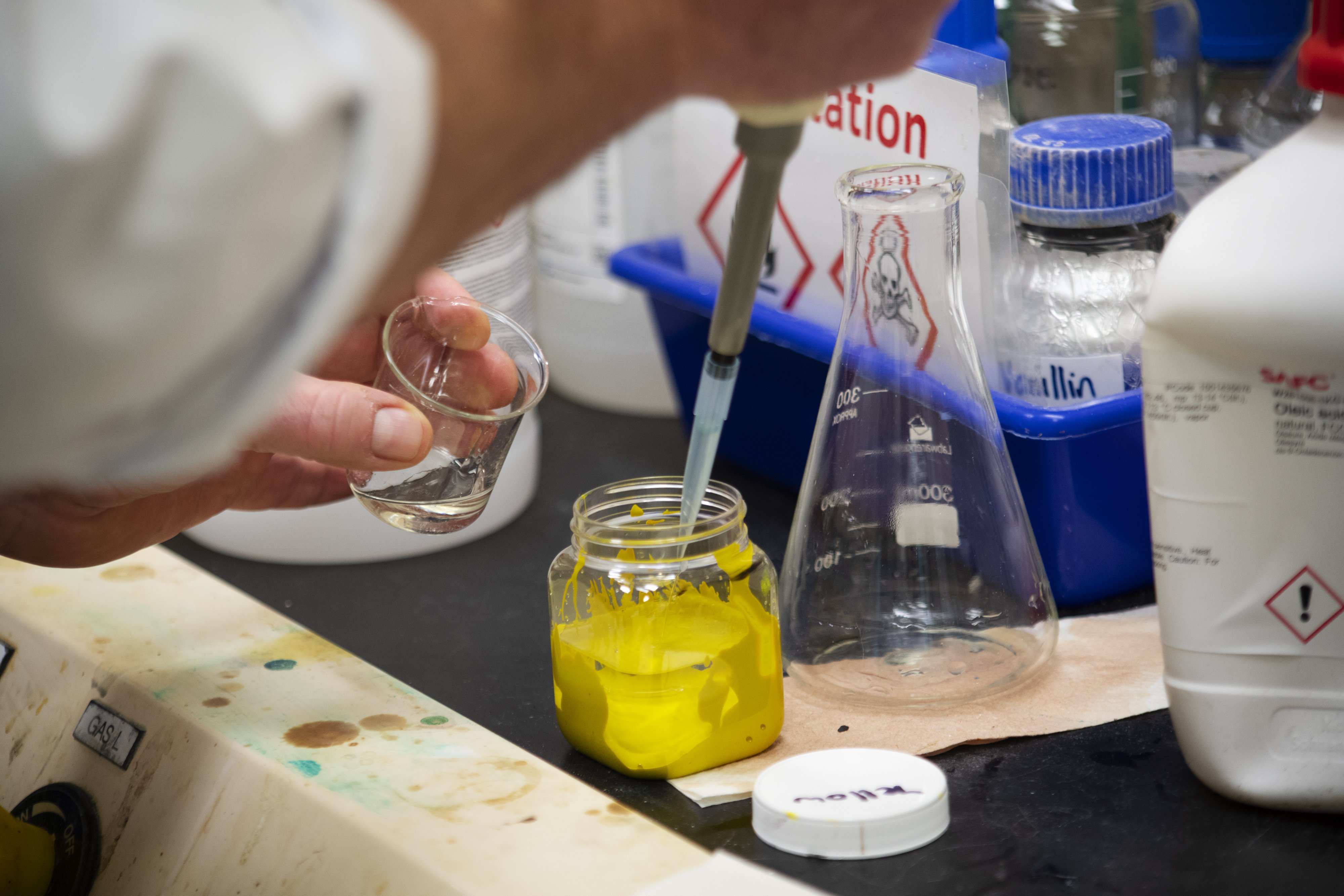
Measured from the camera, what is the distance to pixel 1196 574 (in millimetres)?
558

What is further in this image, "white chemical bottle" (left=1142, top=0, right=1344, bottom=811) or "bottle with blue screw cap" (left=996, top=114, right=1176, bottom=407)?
"bottle with blue screw cap" (left=996, top=114, right=1176, bottom=407)

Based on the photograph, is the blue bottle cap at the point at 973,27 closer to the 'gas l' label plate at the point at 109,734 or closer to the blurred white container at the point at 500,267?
the blurred white container at the point at 500,267

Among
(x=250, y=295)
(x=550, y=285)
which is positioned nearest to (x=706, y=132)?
(x=550, y=285)

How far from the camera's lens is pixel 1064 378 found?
2.40 ft

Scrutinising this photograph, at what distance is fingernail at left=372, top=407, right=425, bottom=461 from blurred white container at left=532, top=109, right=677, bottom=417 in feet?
1.34

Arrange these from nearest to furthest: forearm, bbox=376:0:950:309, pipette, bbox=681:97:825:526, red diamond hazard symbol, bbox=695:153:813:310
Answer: forearm, bbox=376:0:950:309, pipette, bbox=681:97:825:526, red diamond hazard symbol, bbox=695:153:813:310

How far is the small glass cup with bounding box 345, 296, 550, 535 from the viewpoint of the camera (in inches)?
26.7

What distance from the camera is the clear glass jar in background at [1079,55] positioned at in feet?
2.92

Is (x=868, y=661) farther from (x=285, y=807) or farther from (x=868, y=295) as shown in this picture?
(x=285, y=807)

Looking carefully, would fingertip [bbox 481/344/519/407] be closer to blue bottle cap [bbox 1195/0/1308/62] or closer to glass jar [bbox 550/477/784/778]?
glass jar [bbox 550/477/784/778]

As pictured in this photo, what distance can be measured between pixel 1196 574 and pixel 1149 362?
0.30 feet

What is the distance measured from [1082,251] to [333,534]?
0.53 m

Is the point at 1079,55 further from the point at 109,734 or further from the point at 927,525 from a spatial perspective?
the point at 109,734

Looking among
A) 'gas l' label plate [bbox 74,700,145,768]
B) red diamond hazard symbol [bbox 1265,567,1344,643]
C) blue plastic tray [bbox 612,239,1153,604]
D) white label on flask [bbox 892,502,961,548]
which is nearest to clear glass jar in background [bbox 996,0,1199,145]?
blue plastic tray [bbox 612,239,1153,604]
